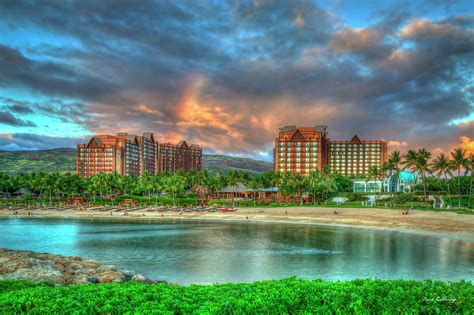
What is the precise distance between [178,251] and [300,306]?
1288 inches

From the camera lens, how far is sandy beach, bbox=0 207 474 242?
57.5 m

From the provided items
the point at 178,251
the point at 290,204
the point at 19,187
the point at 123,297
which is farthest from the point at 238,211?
the point at 19,187

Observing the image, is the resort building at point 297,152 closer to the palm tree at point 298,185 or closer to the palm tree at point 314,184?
the palm tree at point 314,184

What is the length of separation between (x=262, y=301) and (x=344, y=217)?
69703 mm

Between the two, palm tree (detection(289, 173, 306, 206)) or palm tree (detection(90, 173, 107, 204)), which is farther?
palm tree (detection(90, 173, 107, 204))

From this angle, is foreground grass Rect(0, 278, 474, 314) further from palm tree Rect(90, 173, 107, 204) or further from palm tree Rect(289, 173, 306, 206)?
palm tree Rect(90, 173, 107, 204)

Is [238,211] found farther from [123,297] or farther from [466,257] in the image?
[123,297]

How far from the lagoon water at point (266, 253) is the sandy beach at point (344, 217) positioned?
582 cm

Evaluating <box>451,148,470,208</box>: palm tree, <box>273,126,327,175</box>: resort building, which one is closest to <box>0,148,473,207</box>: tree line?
<box>451,148,470,208</box>: palm tree

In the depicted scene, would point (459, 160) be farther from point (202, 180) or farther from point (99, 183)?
point (99, 183)

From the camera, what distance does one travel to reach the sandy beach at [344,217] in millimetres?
57459

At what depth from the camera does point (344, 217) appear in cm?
7512

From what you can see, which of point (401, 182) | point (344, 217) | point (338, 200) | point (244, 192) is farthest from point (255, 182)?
point (401, 182)

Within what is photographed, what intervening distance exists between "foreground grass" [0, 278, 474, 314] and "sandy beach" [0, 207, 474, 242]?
46139 millimetres
